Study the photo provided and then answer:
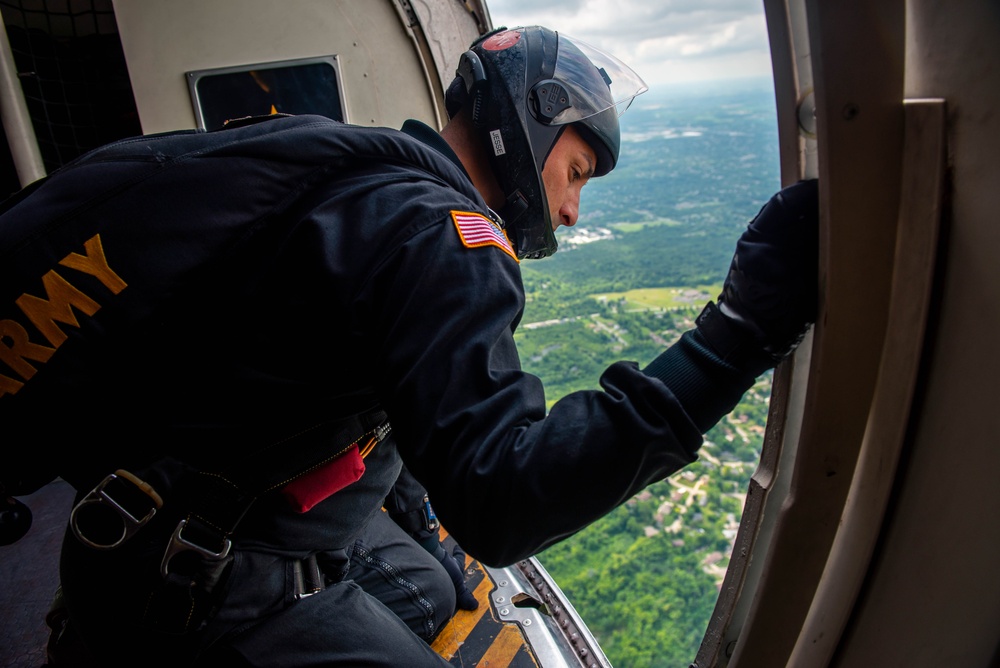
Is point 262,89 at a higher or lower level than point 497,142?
higher

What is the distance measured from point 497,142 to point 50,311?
3.31 ft

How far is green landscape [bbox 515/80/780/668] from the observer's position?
2.46 m

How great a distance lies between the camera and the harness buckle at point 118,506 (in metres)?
1.15

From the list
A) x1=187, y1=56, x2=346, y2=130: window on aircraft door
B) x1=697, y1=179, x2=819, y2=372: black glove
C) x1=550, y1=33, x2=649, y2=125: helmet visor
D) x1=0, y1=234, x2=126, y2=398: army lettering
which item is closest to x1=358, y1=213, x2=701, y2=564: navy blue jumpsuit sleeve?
x1=697, y1=179, x2=819, y2=372: black glove

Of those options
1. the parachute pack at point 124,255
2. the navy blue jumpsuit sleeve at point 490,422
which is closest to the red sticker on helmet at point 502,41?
the parachute pack at point 124,255

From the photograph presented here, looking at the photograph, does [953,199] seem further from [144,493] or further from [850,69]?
[144,493]

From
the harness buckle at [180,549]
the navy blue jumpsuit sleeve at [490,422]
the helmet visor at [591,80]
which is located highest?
the helmet visor at [591,80]

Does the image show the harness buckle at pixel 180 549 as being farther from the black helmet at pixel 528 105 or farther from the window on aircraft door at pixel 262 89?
the window on aircraft door at pixel 262 89

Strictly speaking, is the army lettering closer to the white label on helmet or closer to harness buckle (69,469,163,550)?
harness buckle (69,469,163,550)

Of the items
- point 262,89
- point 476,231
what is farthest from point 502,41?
point 262,89

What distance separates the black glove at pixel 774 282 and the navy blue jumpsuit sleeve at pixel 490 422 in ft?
0.54

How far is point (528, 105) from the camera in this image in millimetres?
1518

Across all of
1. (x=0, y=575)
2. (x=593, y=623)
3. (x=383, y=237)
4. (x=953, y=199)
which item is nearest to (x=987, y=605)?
(x=953, y=199)

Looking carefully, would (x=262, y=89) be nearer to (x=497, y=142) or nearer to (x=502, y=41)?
(x=502, y=41)
